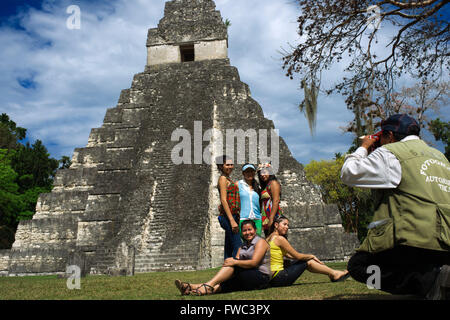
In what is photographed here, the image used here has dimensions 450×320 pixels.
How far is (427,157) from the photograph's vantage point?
3.01 metres

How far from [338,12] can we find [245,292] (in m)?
6.07

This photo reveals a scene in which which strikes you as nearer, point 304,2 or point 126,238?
point 304,2

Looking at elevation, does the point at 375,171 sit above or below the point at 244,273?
above

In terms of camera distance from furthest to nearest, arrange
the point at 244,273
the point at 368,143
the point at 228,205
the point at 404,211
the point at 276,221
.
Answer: the point at 228,205
the point at 276,221
the point at 244,273
the point at 368,143
the point at 404,211

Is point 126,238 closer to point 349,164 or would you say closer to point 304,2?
point 304,2

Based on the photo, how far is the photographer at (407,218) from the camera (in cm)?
278

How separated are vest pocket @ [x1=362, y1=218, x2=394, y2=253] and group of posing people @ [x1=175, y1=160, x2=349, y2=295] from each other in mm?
1626

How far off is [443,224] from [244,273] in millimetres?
2208

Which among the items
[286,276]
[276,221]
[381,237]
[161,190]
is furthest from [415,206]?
[161,190]

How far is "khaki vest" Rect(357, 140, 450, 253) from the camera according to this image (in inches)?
109

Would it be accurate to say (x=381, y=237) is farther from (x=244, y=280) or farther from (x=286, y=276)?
(x=286, y=276)

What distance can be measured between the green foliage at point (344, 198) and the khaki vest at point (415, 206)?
26.8 meters

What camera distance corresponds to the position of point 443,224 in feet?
9.11
